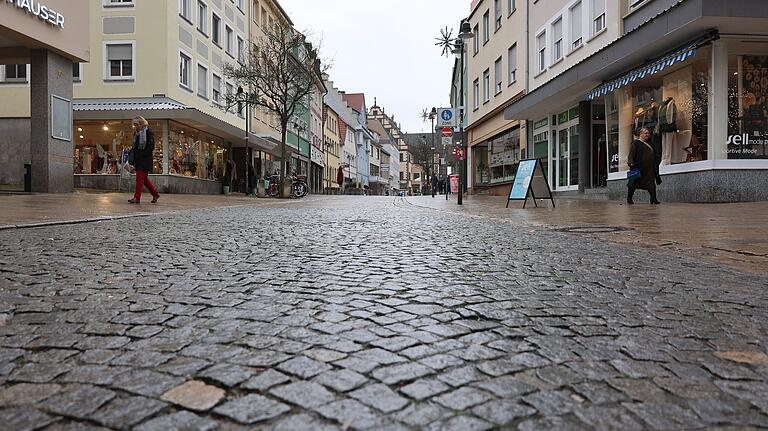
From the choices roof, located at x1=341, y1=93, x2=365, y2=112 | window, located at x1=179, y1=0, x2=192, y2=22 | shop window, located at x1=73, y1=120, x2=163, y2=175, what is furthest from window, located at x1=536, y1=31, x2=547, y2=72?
roof, located at x1=341, y1=93, x2=365, y2=112

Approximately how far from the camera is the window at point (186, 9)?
89.2ft

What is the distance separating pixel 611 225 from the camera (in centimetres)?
775

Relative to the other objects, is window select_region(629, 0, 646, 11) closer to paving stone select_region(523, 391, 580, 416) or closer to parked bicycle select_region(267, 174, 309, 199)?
parked bicycle select_region(267, 174, 309, 199)

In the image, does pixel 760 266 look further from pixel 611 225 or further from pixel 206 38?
pixel 206 38

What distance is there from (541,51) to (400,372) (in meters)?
23.3

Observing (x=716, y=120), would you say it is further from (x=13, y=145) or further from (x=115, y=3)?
(x=13, y=145)

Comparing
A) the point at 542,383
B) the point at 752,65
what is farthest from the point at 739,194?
the point at 542,383

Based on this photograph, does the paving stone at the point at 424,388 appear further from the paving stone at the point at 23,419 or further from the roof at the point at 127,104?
the roof at the point at 127,104

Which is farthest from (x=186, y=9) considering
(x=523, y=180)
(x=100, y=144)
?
(x=523, y=180)

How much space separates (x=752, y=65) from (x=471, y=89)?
75.7ft

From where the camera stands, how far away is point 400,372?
6.31ft

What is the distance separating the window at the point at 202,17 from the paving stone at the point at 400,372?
30172 mm

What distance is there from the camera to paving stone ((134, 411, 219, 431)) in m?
1.52

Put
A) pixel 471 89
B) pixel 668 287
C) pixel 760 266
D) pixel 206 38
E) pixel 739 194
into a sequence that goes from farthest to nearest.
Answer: pixel 471 89 → pixel 206 38 → pixel 739 194 → pixel 760 266 → pixel 668 287
